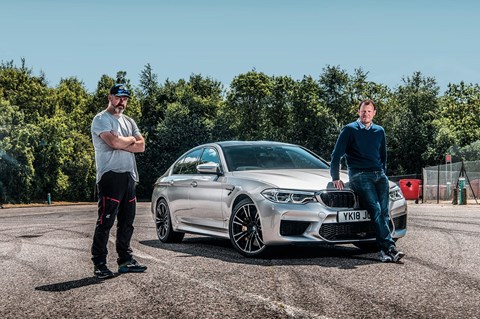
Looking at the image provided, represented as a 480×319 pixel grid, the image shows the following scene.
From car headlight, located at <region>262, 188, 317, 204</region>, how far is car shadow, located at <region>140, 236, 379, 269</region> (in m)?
0.57

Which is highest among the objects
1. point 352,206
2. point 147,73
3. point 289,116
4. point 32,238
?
point 147,73

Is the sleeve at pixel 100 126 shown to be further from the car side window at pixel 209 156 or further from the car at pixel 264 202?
the car side window at pixel 209 156

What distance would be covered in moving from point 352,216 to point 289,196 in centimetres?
78

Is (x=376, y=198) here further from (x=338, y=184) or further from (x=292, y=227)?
(x=292, y=227)

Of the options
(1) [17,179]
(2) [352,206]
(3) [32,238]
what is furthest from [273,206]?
(1) [17,179]

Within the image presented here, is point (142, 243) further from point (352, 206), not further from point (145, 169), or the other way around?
point (145, 169)

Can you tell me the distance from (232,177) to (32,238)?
545 cm

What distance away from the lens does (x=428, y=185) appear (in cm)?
3497

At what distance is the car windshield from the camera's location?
9.46 metres

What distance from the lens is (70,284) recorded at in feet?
22.4

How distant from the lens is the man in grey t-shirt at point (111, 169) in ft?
23.4

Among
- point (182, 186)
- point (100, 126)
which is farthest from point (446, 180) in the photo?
point (100, 126)

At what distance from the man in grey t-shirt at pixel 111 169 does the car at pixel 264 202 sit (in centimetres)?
175

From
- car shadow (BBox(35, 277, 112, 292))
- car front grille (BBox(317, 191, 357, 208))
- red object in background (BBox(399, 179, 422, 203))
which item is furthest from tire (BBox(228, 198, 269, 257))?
red object in background (BBox(399, 179, 422, 203))
